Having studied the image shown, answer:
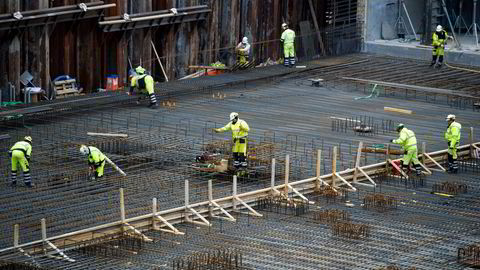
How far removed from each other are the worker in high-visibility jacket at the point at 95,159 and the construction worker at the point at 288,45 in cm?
1557

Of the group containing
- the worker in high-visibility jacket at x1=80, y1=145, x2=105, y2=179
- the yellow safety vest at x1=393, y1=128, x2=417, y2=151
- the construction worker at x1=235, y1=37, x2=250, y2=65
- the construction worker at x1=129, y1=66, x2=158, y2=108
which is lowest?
the worker in high-visibility jacket at x1=80, y1=145, x2=105, y2=179

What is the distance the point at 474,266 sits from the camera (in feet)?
85.1

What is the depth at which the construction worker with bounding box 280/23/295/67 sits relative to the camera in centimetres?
4600

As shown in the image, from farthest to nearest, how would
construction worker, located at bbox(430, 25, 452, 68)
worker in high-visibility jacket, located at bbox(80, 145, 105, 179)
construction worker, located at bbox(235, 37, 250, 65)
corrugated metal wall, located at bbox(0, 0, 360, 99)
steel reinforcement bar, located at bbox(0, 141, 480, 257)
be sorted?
construction worker, located at bbox(235, 37, 250, 65) → construction worker, located at bbox(430, 25, 452, 68) → corrugated metal wall, located at bbox(0, 0, 360, 99) → worker in high-visibility jacket, located at bbox(80, 145, 105, 179) → steel reinforcement bar, located at bbox(0, 141, 480, 257)

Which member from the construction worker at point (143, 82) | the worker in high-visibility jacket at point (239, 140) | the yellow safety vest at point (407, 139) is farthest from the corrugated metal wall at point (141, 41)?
the yellow safety vest at point (407, 139)

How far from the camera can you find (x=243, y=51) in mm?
46375

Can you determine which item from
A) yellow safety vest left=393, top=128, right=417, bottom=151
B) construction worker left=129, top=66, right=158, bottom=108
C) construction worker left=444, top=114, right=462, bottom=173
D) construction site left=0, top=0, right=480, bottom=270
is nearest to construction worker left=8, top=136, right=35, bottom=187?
construction site left=0, top=0, right=480, bottom=270

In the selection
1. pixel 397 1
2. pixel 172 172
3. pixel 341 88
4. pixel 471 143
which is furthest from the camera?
pixel 397 1

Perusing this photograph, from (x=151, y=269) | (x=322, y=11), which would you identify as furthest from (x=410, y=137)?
(x=322, y=11)

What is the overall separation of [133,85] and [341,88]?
825cm

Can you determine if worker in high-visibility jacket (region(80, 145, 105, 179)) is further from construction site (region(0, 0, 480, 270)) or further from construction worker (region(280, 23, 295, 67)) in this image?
construction worker (region(280, 23, 295, 67))

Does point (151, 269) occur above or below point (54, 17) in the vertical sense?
below

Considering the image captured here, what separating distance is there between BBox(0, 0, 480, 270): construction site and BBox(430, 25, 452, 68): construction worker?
396 mm

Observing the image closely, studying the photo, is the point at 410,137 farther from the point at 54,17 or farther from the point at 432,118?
the point at 54,17
